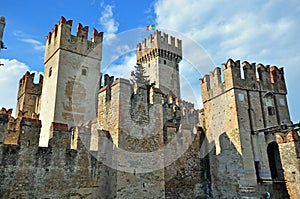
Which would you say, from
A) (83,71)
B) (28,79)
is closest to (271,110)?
(83,71)

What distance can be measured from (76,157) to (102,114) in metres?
2.83

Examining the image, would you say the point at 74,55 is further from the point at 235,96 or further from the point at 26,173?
the point at 235,96

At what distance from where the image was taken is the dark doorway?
48.8 feet

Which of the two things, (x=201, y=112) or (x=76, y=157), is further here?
(x=201, y=112)

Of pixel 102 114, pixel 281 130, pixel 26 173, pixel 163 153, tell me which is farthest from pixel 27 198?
pixel 281 130

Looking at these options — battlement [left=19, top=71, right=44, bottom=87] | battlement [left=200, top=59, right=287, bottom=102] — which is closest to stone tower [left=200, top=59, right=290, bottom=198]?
battlement [left=200, top=59, right=287, bottom=102]

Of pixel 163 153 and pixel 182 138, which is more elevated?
pixel 182 138

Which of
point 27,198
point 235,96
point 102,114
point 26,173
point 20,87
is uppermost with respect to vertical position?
point 20,87

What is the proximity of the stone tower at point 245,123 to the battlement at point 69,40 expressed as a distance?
388 inches

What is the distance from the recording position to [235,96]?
48.2ft

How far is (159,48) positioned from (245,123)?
24508 millimetres

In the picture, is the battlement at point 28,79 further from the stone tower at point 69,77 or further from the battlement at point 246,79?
the battlement at point 246,79

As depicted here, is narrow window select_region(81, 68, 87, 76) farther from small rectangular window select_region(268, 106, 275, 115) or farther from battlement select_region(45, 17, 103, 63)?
small rectangular window select_region(268, 106, 275, 115)

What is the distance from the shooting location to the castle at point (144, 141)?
37.9ft
